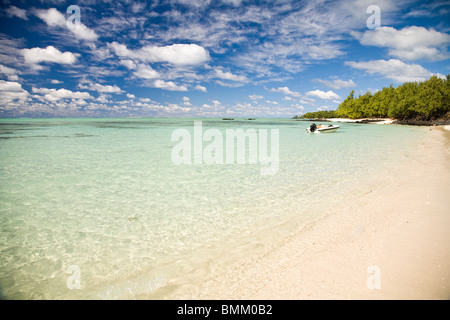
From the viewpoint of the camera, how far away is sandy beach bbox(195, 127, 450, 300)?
9.04ft

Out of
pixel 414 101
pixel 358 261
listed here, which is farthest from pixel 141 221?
pixel 414 101

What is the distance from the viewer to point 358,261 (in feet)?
10.8

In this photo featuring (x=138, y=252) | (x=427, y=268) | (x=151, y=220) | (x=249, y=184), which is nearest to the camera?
(x=427, y=268)

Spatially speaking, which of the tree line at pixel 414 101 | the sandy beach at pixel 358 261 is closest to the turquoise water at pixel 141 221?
the sandy beach at pixel 358 261

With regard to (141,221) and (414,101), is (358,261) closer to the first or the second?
(141,221)

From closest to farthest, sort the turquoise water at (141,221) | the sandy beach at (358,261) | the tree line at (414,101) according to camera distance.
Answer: the sandy beach at (358,261) → the turquoise water at (141,221) → the tree line at (414,101)

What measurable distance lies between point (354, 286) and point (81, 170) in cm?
1115

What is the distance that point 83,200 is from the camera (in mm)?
6449

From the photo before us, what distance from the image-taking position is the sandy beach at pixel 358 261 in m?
2.76

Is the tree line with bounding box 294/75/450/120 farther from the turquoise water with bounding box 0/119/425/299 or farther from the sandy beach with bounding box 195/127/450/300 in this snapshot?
the sandy beach with bounding box 195/127/450/300

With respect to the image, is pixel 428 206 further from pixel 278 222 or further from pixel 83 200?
pixel 83 200

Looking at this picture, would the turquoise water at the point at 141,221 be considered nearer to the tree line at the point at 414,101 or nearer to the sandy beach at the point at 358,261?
the sandy beach at the point at 358,261

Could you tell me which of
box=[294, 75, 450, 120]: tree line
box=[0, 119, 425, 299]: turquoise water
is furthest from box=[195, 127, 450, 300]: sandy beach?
box=[294, 75, 450, 120]: tree line
